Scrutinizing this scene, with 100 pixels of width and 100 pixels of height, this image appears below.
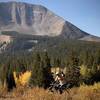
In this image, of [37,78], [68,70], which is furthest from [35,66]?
[68,70]

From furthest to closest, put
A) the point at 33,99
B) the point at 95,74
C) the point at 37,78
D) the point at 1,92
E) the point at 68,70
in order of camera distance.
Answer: the point at 95,74
the point at 68,70
the point at 37,78
the point at 1,92
the point at 33,99

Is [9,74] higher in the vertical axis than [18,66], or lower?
higher

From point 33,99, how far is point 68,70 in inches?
2572

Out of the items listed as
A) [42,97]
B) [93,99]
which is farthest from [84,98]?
[42,97]

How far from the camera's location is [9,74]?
90.4 m

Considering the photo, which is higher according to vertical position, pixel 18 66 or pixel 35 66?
pixel 35 66

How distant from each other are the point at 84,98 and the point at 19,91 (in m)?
6.92

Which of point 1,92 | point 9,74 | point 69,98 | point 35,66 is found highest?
point 69,98

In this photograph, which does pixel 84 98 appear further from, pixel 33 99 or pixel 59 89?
pixel 59 89

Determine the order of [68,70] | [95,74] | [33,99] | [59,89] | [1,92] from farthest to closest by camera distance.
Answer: [95,74]
[68,70]
[1,92]
[59,89]
[33,99]

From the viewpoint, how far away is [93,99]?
14.6 metres

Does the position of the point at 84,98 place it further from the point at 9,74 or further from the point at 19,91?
the point at 9,74

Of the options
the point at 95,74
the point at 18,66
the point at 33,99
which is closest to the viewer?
the point at 33,99

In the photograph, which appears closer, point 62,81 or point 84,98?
point 84,98
